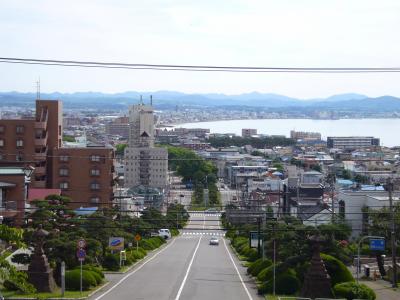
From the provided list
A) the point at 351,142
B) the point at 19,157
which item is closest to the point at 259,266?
the point at 19,157

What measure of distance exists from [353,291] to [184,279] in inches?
291

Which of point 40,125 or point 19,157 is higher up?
point 40,125

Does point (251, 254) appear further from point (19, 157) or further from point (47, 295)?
point (19, 157)

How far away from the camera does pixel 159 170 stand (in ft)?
293

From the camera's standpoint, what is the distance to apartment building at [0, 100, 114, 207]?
172 ft

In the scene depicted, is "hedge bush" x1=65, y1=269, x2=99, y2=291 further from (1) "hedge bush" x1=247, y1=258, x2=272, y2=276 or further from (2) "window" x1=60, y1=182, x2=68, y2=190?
(2) "window" x1=60, y1=182, x2=68, y2=190

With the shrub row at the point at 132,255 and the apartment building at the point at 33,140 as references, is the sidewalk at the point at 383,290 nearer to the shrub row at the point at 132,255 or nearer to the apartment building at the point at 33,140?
the shrub row at the point at 132,255

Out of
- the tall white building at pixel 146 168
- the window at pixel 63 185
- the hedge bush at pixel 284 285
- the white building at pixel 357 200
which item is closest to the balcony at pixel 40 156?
the window at pixel 63 185

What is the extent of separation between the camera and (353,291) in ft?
66.8

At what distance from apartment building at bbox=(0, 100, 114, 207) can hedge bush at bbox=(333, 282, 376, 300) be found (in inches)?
1295

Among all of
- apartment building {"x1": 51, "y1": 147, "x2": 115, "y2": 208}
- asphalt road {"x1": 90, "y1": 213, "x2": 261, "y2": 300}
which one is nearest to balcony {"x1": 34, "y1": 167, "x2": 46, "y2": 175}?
apartment building {"x1": 51, "y1": 147, "x2": 115, "y2": 208}

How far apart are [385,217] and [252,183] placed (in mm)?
53859

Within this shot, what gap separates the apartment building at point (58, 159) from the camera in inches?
2062

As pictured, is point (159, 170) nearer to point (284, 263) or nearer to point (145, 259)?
point (145, 259)
